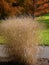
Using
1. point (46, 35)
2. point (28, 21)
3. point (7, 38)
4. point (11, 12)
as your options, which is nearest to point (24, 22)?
point (28, 21)

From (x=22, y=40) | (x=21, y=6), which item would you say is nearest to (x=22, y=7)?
(x=21, y=6)

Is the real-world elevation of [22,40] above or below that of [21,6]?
above

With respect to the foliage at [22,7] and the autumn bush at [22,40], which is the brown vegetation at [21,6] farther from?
the autumn bush at [22,40]

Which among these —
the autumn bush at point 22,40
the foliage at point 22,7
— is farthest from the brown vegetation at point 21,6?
the autumn bush at point 22,40

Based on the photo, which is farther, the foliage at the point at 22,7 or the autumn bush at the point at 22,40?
the foliage at the point at 22,7

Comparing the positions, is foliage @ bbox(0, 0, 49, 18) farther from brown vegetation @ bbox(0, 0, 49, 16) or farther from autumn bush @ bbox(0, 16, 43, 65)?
autumn bush @ bbox(0, 16, 43, 65)

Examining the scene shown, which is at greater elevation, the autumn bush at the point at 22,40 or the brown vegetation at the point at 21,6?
the autumn bush at the point at 22,40

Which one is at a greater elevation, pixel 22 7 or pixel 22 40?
pixel 22 40

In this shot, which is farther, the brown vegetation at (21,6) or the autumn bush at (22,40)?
the brown vegetation at (21,6)

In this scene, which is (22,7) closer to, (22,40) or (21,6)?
(21,6)

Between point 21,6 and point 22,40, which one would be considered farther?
point 21,6

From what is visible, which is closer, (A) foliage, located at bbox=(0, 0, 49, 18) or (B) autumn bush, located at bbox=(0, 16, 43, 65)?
(B) autumn bush, located at bbox=(0, 16, 43, 65)

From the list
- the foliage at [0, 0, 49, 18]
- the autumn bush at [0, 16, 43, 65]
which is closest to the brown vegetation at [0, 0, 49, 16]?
the foliage at [0, 0, 49, 18]

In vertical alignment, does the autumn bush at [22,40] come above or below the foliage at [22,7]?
above
